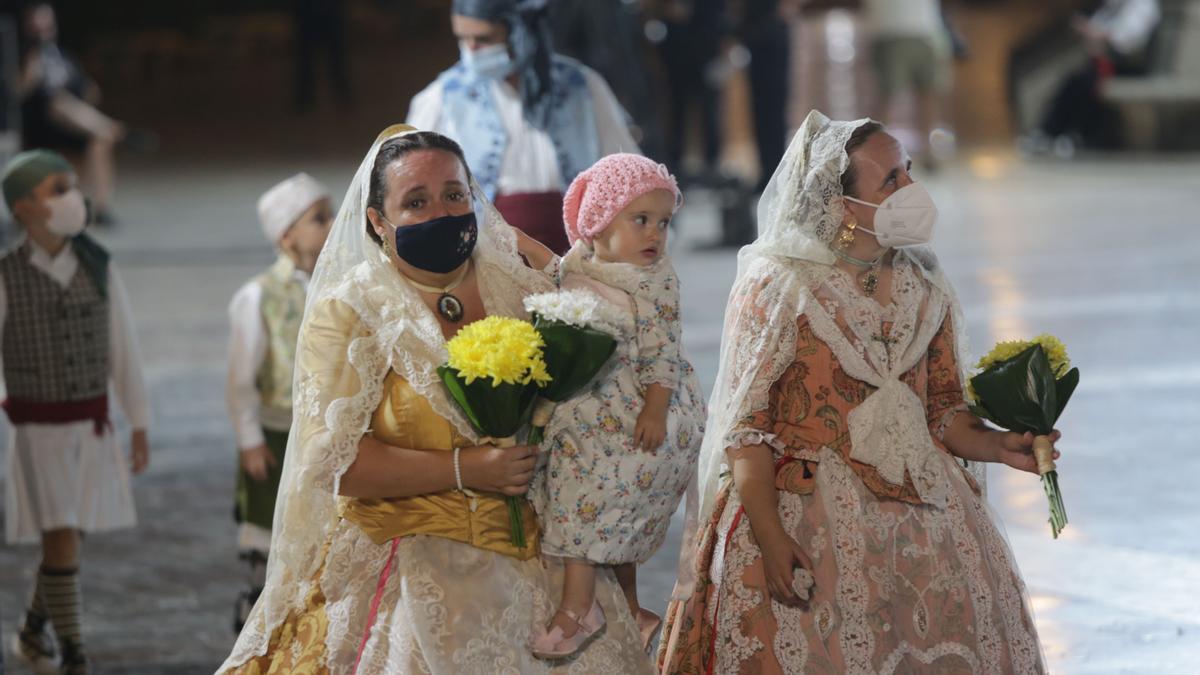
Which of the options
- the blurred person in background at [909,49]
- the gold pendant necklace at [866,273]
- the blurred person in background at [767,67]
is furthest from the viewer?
the blurred person in background at [909,49]

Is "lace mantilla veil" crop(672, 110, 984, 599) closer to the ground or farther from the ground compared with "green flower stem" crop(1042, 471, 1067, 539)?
farther from the ground

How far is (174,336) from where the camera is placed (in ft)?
35.2

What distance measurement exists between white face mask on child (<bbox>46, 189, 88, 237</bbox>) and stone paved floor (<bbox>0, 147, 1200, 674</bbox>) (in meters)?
1.23

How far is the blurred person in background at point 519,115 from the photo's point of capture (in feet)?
20.4

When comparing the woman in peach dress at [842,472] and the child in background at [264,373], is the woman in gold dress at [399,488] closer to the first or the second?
the woman in peach dress at [842,472]

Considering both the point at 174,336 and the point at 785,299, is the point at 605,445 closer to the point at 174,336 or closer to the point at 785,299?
the point at 785,299

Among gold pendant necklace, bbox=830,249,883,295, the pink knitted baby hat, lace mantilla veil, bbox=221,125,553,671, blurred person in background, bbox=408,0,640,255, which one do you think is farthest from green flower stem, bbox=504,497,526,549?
blurred person in background, bbox=408,0,640,255

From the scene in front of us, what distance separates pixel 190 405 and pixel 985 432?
18.1 ft

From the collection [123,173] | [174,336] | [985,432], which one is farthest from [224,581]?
[123,173]

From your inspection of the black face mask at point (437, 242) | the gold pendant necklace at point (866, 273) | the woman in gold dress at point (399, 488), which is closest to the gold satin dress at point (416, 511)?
the woman in gold dress at point (399, 488)

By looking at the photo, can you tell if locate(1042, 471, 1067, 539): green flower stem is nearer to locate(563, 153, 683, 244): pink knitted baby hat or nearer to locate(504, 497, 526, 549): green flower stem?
locate(563, 153, 683, 244): pink knitted baby hat

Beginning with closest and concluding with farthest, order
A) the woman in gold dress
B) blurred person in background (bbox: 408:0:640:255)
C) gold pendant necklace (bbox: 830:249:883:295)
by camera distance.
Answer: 1. the woman in gold dress
2. gold pendant necklace (bbox: 830:249:883:295)
3. blurred person in background (bbox: 408:0:640:255)

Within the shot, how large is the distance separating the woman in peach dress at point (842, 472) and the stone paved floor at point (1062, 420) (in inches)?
43.5

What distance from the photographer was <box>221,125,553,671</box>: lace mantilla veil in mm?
3838
